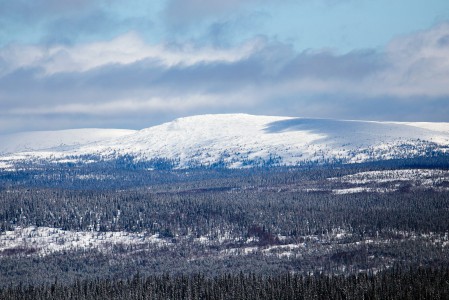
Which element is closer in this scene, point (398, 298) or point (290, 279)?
point (398, 298)

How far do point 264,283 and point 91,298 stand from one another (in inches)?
1940

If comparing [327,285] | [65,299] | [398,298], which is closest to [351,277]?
[327,285]

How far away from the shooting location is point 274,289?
186625mm

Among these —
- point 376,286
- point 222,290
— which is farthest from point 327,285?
point 222,290

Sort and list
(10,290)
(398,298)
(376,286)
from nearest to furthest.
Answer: (398,298) < (376,286) < (10,290)

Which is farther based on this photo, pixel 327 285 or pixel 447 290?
pixel 327 285

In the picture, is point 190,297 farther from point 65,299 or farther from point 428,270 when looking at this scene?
point 428,270

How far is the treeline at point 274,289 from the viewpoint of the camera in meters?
173

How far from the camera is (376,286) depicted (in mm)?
177750

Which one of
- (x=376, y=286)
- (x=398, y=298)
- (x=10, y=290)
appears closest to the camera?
(x=398, y=298)

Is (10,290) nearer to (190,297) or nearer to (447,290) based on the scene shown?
(190,297)

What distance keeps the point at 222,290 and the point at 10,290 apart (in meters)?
59.6

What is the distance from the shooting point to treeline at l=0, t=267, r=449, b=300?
568 feet

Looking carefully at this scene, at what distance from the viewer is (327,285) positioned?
7269 inches
